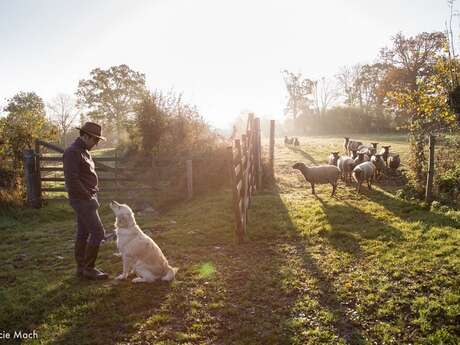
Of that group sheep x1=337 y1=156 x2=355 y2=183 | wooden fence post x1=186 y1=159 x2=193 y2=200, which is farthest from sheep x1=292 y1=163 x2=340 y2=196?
wooden fence post x1=186 y1=159 x2=193 y2=200

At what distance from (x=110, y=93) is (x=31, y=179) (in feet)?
137

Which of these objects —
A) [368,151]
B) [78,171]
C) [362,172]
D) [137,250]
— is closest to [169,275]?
[137,250]

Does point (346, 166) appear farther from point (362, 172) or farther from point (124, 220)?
point (124, 220)

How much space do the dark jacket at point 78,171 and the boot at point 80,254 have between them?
867 mm

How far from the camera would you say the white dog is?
5.76 m

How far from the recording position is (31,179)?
12.2 meters

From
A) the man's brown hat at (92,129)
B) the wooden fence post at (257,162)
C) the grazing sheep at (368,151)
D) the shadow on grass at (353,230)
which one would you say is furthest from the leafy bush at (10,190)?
the grazing sheep at (368,151)

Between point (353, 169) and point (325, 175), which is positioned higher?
point (353, 169)

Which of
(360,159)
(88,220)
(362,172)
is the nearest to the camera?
(88,220)

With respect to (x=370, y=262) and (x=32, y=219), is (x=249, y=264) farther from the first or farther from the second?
(x=32, y=219)

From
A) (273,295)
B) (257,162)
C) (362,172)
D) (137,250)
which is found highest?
(257,162)

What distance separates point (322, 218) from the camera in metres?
9.56

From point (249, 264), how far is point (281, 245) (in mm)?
1288

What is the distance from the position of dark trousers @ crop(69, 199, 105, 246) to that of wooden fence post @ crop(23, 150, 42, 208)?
7.61 meters
